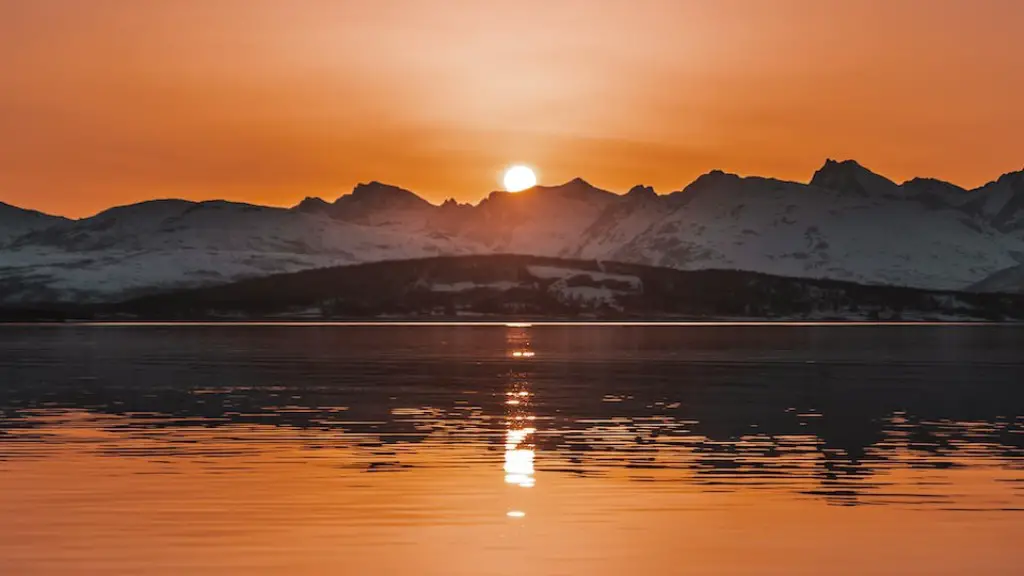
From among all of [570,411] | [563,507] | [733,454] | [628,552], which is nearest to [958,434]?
[733,454]

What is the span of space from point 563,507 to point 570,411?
39600 mm

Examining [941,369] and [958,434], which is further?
[941,369]

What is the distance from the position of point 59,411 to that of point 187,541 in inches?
1772

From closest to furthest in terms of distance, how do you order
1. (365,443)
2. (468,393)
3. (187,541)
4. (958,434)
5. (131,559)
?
(131,559) → (187,541) → (365,443) → (958,434) → (468,393)

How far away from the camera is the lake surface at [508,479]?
34.1 m

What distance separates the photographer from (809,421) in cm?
7356

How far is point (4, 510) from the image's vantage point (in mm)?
40594

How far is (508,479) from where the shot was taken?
4862 cm

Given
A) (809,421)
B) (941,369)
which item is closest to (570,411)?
(809,421)

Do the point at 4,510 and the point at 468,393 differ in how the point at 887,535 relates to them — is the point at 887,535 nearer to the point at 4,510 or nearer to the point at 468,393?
the point at 4,510

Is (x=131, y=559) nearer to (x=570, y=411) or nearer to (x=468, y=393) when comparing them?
(x=570, y=411)

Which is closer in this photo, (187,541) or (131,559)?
(131,559)

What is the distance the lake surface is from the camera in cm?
3412

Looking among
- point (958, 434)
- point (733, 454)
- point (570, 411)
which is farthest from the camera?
point (570, 411)
